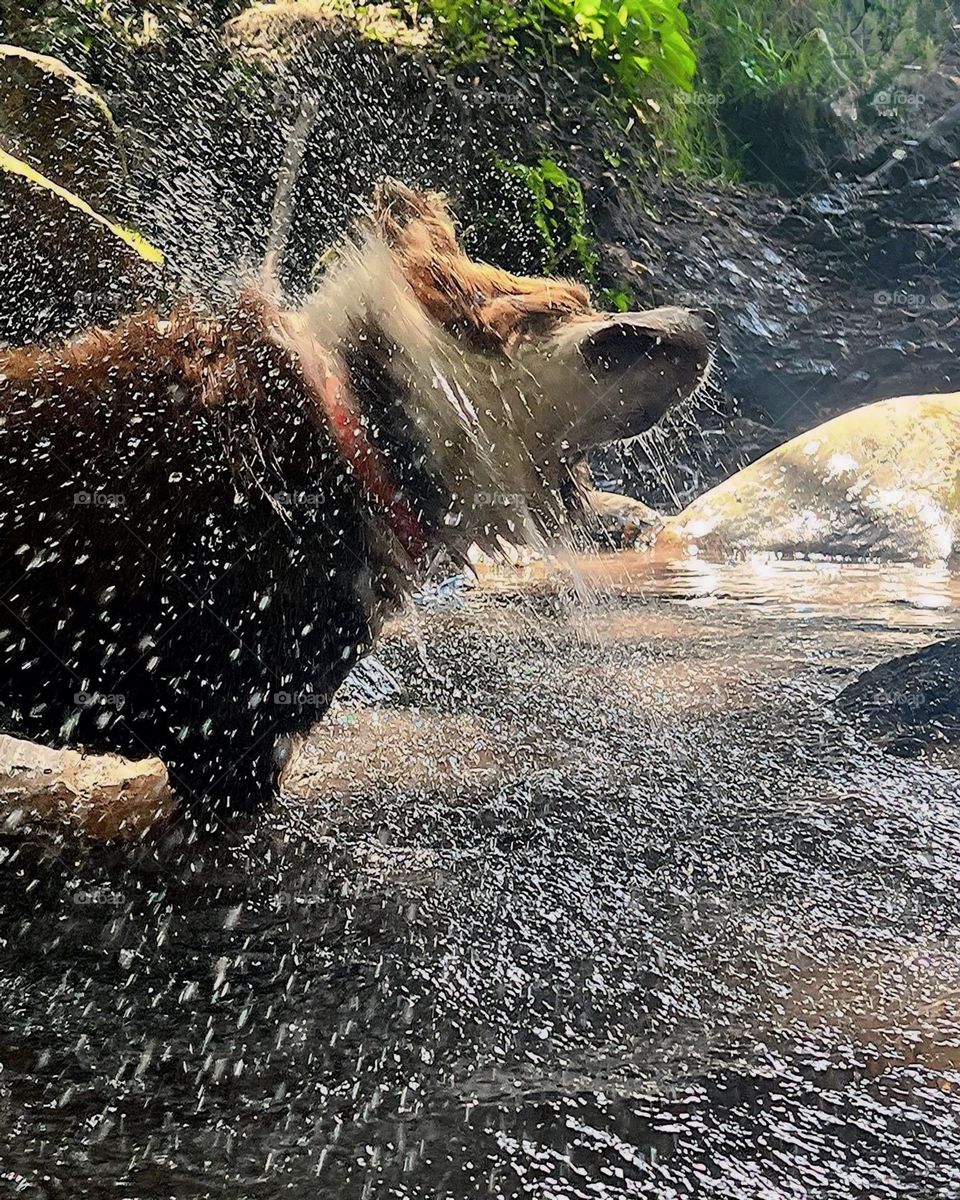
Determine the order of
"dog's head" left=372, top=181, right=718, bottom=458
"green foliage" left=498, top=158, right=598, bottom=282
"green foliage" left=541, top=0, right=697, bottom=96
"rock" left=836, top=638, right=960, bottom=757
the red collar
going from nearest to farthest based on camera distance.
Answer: the red collar < "dog's head" left=372, top=181, right=718, bottom=458 < "rock" left=836, top=638, right=960, bottom=757 < "green foliage" left=498, top=158, right=598, bottom=282 < "green foliage" left=541, top=0, right=697, bottom=96

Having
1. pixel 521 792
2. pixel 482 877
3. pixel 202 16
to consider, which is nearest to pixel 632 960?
pixel 482 877

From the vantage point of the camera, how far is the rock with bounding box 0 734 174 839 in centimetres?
268

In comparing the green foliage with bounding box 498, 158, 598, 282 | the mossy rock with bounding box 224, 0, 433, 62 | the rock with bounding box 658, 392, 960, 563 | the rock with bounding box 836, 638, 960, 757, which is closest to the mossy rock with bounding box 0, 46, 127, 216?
the mossy rock with bounding box 224, 0, 433, 62

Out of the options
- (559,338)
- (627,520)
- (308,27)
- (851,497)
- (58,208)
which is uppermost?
(308,27)

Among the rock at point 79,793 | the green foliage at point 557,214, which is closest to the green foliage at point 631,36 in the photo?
the green foliage at point 557,214

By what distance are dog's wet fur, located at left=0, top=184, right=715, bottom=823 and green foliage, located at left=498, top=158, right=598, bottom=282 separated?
606 centimetres

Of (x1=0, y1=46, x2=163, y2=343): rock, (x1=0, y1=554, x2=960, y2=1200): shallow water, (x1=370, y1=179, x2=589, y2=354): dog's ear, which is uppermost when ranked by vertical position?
(x1=0, y1=46, x2=163, y2=343): rock

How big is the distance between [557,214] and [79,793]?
→ 7.35m

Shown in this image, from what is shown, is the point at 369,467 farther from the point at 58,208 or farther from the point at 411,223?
the point at 58,208

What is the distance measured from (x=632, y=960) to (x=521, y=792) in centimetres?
95

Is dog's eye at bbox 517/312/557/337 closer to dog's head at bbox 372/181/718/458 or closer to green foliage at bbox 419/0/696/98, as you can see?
dog's head at bbox 372/181/718/458

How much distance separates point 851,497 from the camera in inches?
334

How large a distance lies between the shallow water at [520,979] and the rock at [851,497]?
5375mm

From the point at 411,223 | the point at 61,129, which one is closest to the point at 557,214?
the point at 61,129
